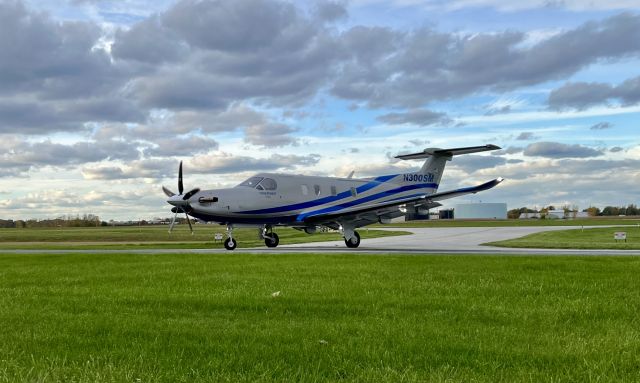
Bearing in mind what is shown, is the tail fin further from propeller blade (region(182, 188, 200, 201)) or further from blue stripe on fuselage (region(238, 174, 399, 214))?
propeller blade (region(182, 188, 200, 201))

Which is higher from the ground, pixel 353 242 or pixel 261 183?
pixel 261 183

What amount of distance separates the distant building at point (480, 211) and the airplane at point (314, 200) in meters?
165

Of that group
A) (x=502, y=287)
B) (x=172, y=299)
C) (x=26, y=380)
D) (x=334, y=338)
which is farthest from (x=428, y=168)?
(x=26, y=380)

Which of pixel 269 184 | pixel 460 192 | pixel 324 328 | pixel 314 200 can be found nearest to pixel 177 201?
pixel 269 184

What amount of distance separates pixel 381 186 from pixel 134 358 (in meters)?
28.6

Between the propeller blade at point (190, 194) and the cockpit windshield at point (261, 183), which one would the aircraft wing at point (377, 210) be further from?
the propeller blade at point (190, 194)

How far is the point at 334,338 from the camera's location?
6.39m

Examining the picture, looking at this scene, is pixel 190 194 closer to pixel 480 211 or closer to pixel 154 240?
pixel 154 240

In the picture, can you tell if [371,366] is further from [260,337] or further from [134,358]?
[134,358]

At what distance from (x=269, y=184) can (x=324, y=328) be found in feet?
78.1

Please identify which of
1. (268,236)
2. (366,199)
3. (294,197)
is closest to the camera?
(294,197)

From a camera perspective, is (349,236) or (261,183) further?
(349,236)

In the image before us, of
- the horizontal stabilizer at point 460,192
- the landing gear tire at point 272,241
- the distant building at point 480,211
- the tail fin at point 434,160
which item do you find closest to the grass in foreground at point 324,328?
the horizontal stabilizer at point 460,192

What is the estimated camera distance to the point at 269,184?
30.5m
